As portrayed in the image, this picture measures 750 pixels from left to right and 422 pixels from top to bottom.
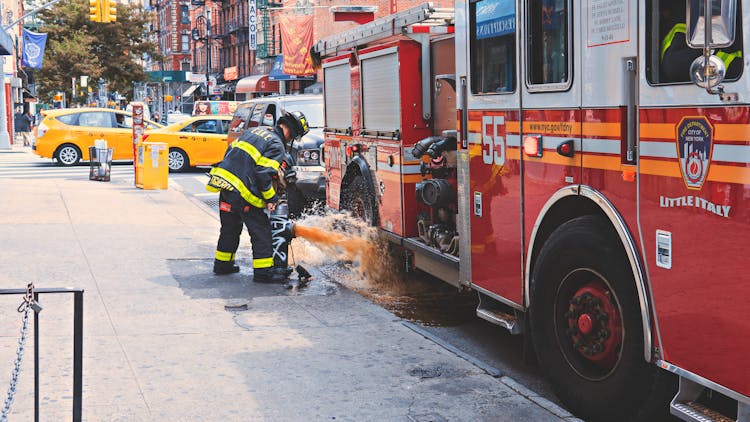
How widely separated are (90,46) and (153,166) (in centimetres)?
4609

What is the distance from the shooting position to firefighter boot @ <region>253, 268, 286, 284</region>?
936cm

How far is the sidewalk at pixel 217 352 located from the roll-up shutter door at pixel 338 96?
1712mm

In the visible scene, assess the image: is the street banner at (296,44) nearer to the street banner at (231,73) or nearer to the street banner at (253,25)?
the street banner at (253,25)

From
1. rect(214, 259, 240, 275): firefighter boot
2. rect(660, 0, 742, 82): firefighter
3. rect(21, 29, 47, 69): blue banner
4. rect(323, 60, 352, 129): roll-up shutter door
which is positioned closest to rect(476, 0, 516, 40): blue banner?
rect(660, 0, 742, 82): firefighter

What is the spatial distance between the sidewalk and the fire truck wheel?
29.7 inches

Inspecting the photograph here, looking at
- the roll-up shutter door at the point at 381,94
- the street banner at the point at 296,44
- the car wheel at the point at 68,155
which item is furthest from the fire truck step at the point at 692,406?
the street banner at the point at 296,44

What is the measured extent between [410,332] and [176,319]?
1871 mm

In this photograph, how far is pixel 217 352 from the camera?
670cm

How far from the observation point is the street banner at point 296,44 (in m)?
36.8

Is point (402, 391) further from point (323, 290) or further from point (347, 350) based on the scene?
point (323, 290)

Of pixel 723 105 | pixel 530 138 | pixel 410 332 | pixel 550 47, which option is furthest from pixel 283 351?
pixel 723 105

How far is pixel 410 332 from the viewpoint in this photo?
23.9 feet

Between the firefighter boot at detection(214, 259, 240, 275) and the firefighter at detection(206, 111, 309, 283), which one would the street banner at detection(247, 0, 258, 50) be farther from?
the firefighter at detection(206, 111, 309, 283)

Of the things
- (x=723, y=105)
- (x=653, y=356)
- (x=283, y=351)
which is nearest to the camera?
(x=723, y=105)
